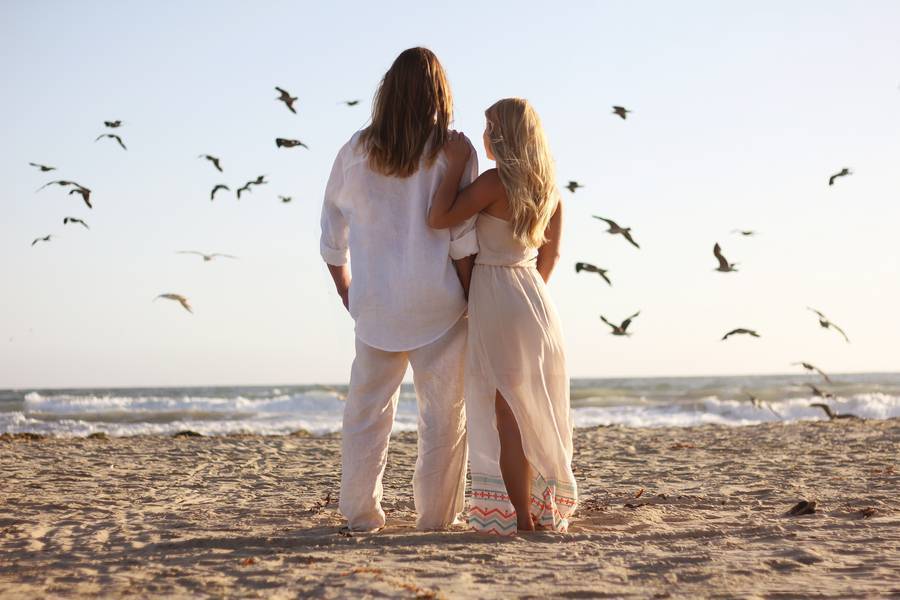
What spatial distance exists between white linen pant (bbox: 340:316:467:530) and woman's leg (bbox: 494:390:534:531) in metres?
0.22

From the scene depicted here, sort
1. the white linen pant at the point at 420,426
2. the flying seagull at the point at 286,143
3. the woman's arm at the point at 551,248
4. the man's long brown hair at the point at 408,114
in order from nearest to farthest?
the man's long brown hair at the point at 408,114
the white linen pant at the point at 420,426
the woman's arm at the point at 551,248
the flying seagull at the point at 286,143

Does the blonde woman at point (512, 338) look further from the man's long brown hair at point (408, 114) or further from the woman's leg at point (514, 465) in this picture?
the man's long brown hair at point (408, 114)

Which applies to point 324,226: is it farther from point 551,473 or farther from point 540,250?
point 551,473

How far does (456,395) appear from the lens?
4.73 meters

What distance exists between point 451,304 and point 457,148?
29.0 inches

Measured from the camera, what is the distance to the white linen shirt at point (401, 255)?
453 cm

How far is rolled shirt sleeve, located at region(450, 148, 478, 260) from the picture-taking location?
4.59 meters

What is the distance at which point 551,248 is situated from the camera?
4.86 m

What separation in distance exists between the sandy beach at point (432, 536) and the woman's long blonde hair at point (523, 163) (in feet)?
4.91

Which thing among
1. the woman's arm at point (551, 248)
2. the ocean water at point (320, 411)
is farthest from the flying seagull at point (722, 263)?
the ocean water at point (320, 411)

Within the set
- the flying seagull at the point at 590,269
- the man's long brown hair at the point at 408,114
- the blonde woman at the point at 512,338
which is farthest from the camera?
the flying seagull at the point at 590,269

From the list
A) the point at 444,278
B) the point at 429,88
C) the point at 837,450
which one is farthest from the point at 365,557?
the point at 837,450

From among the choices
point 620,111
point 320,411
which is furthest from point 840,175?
point 320,411

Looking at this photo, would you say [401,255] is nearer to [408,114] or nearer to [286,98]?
[408,114]
